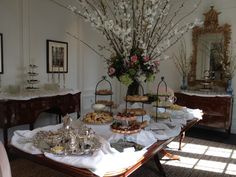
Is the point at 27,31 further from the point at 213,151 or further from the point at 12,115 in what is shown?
the point at 213,151

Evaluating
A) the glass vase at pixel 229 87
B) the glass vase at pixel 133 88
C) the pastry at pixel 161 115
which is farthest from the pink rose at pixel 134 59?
the glass vase at pixel 229 87

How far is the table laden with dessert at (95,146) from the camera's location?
1.35 meters

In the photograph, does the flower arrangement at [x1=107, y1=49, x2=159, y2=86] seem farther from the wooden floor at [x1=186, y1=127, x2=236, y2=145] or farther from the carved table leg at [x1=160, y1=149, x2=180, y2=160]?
the wooden floor at [x1=186, y1=127, x2=236, y2=145]

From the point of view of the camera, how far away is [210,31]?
16.8ft

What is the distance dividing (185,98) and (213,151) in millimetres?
1372

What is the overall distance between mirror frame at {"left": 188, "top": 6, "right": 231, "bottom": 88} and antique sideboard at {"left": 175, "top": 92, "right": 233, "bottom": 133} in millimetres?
510

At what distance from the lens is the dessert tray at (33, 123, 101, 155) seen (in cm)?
148

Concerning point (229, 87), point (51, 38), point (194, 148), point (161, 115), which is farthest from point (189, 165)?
point (51, 38)

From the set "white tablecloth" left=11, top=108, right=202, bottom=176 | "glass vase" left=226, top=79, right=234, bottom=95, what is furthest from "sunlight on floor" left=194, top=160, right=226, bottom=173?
"glass vase" left=226, top=79, right=234, bottom=95

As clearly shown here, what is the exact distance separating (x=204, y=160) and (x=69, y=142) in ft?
8.60

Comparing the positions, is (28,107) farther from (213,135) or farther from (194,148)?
(213,135)

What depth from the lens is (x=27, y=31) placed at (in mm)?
4117

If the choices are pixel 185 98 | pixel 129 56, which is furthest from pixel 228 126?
pixel 129 56

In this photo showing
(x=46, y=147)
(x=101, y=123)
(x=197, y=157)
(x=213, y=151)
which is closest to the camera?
(x=46, y=147)
